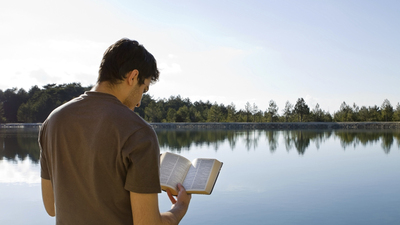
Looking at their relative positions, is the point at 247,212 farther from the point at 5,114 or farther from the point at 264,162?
the point at 5,114

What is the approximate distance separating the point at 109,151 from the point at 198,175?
528 mm

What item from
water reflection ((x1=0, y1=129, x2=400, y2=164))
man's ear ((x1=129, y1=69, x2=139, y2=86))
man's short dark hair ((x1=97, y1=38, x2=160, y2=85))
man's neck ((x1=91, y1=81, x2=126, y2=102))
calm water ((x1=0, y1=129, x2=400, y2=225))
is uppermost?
man's short dark hair ((x1=97, y1=38, x2=160, y2=85))

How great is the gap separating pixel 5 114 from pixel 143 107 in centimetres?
1840

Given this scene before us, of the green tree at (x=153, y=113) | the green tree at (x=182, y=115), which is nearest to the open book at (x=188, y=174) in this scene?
the green tree at (x=182, y=115)

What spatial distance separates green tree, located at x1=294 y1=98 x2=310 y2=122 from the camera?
40594mm

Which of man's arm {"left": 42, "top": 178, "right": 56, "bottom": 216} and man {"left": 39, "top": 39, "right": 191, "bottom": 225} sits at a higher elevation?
man {"left": 39, "top": 39, "right": 191, "bottom": 225}

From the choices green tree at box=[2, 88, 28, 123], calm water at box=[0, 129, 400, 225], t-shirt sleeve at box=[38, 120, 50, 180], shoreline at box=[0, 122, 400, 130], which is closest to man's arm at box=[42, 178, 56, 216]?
t-shirt sleeve at box=[38, 120, 50, 180]

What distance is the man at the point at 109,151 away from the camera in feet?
2.58

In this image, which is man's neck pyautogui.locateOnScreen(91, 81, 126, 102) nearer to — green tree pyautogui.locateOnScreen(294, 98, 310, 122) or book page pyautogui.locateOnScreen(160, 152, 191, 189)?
book page pyautogui.locateOnScreen(160, 152, 191, 189)

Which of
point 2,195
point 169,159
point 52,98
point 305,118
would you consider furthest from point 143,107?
point 169,159

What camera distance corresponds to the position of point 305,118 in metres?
41.0

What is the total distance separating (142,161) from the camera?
0.78m

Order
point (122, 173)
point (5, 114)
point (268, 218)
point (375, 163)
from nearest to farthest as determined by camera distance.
Result: point (122, 173) < point (268, 218) < point (375, 163) < point (5, 114)

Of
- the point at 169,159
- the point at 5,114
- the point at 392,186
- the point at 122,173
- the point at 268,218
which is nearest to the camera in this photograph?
the point at 122,173
